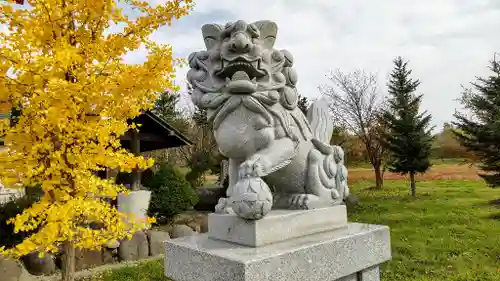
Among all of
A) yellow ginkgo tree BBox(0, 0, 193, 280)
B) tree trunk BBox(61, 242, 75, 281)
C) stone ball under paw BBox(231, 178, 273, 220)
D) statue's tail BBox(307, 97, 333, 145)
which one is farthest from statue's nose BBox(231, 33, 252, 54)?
tree trunk BBox(61, 242, 75, 281)

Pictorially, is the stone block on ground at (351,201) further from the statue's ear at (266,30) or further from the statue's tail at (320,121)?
the statue's ear at (266,30)

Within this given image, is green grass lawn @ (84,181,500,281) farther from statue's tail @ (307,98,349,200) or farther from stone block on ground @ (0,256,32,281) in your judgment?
statue's tail @ (307,98,349,200)

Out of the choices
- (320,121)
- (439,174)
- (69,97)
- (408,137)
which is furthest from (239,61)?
(439,174)

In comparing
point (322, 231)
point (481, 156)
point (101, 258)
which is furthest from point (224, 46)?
point (481, 156)

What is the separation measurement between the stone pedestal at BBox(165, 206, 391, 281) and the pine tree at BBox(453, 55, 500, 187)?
8050mm

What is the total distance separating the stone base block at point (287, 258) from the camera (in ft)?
5.89

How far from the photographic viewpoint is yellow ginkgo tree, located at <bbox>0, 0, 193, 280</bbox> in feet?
11.3

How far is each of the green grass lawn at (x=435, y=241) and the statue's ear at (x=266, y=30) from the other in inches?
164

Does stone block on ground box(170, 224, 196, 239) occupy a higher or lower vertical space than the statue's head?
lower

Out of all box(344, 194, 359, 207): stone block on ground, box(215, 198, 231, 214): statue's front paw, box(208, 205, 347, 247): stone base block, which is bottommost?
box(344, 194, 359, 207): stone block on ground

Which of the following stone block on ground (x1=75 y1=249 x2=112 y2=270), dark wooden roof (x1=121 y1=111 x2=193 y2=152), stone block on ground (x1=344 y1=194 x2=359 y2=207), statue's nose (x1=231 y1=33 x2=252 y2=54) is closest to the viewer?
statue's nose (x1=231 y1=33 x2=252 y2=54)

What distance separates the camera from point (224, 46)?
84.6 inches

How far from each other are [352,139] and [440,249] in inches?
582

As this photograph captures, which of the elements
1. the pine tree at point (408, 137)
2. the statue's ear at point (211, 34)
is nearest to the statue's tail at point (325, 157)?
the statue's ear at point (211, 34)
